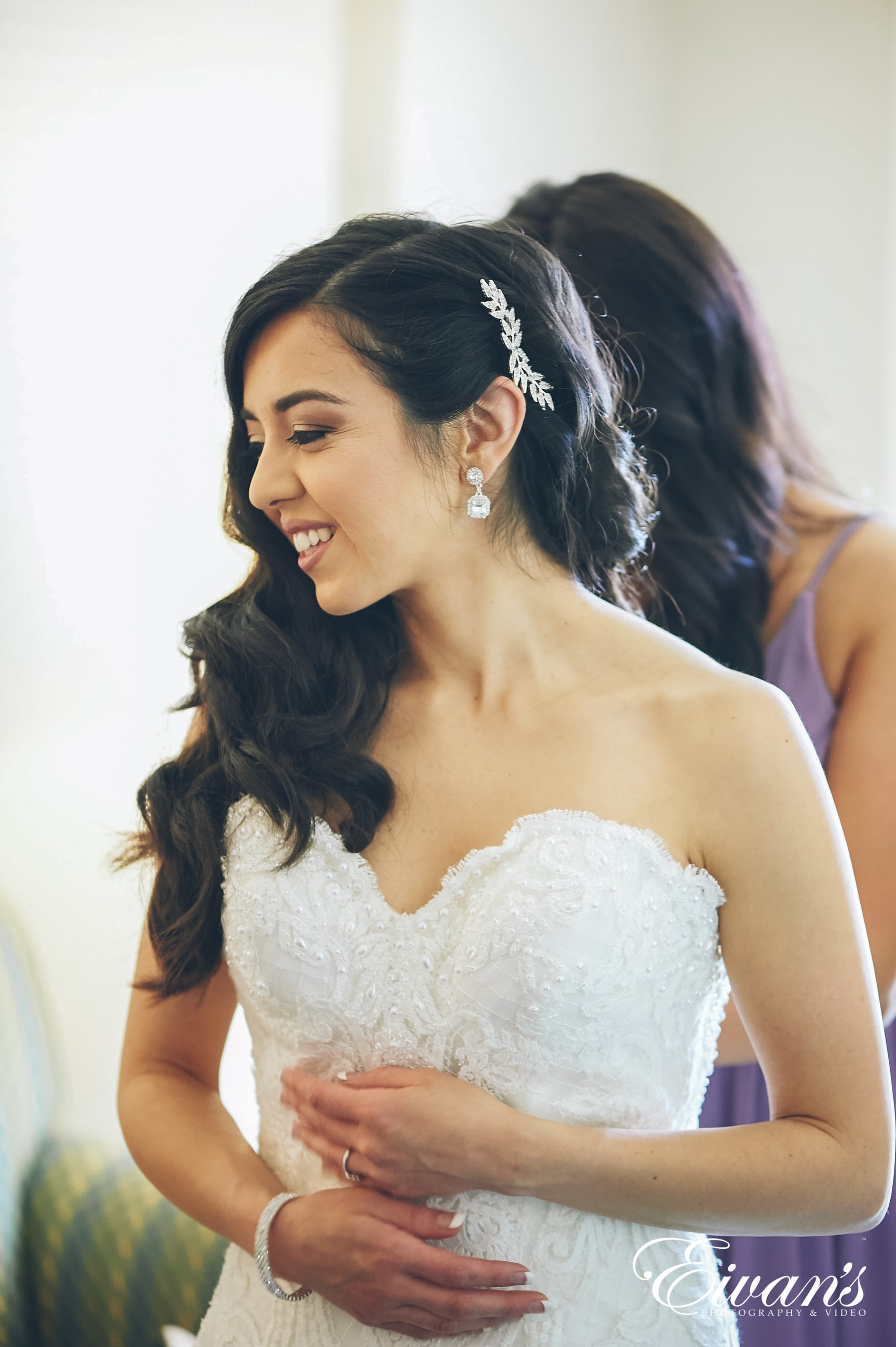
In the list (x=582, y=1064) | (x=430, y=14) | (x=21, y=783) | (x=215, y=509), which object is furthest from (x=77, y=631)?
(x=430, y=14)

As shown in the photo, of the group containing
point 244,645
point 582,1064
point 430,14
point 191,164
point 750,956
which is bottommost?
point 582,1064

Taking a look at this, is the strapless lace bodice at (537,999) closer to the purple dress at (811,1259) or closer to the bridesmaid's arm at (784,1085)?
the bridesmaid's arm at (784,1085)

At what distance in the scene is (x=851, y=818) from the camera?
152 cm

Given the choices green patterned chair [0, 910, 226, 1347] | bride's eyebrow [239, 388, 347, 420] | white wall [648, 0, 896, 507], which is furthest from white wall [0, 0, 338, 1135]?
white wall [648, 0, 896, 507]

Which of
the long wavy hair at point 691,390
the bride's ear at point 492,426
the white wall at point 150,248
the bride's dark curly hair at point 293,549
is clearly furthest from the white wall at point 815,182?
the bride's ear at point 492,426

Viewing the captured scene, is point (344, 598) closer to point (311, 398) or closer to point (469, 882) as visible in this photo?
point (311, 398)

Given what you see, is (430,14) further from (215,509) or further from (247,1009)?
(247,1009)

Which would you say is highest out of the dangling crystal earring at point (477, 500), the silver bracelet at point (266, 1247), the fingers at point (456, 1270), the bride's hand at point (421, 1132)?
the dangling crystal earring at point (477, 500)

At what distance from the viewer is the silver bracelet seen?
122 cm

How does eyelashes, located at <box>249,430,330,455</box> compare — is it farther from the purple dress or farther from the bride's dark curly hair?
the purple dress

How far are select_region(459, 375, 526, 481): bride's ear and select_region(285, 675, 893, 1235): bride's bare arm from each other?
0.46 metres

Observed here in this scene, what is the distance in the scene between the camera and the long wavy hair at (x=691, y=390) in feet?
5.59

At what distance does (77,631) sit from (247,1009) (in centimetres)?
87

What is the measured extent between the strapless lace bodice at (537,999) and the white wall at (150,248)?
2.44 feet
